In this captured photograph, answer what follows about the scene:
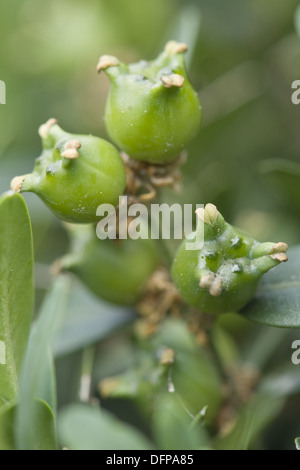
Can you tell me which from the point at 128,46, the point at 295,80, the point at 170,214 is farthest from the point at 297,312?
the point at 128,46

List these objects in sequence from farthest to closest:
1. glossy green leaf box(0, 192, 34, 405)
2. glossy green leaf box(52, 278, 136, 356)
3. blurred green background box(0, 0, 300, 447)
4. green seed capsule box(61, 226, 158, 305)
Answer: blurred green background box(0, 0, 300, 447), glossy green leaf box(52, 278, 136, 356), green seed capsule box(61, 226, 158, 305), glossy green leaf box(0, 192, 34, 405)

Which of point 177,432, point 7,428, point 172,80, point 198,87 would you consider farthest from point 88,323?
point 198,87

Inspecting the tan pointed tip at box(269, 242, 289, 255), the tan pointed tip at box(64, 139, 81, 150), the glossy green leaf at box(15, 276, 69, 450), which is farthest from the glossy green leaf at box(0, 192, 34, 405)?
the tan pointed tip at box(269, 242, 289, 255)

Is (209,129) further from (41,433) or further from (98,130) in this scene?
(41,433)

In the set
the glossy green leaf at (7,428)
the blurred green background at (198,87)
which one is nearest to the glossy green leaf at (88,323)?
the blurred green background at (198,87)

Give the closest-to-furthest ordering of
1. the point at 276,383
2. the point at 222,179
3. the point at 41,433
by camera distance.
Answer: the point at 41,433
the point at 276,383
the point at 222,179

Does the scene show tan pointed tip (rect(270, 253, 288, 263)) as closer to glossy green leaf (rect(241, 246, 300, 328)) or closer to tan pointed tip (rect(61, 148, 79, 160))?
glossy green leaf (rect(241, 246, 300, 328))

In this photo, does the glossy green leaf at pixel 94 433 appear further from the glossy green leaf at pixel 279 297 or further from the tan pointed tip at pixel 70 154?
the tan pointed tip at pixel 70 154
